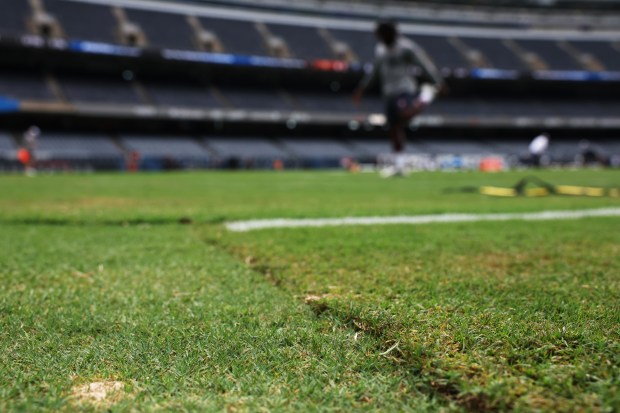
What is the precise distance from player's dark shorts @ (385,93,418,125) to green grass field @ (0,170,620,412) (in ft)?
22.3

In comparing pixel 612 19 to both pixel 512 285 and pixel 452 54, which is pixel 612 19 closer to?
pixel 452 54

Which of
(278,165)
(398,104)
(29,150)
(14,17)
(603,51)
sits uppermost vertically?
(14,17)

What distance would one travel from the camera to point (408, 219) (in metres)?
3.03

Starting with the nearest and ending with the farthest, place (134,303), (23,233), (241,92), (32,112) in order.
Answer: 1. (134,303)
2. (23,233)
3. (32,112)
4. (241,92)

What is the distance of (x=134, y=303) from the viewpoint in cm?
125

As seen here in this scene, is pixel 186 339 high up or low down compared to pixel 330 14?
down

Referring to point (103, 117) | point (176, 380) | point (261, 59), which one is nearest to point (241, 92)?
point (261, 59)

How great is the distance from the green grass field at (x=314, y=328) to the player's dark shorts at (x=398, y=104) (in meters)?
6.81

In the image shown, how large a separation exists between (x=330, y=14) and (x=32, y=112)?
72.4ft

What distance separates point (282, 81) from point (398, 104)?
82.0 ft

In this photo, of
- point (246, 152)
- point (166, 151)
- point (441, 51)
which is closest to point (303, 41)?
point (246, 152)

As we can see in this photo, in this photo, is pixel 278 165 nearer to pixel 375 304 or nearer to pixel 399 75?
pixel 399 75

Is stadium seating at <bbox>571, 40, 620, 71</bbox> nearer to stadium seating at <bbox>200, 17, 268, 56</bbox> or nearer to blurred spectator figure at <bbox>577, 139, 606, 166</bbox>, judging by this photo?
blurred spectator figure at <bbox>577, 139, 606, 166</bbox>

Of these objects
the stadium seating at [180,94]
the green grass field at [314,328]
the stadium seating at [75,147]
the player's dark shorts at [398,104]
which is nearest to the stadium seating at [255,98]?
the stadium seating at [180,94]
